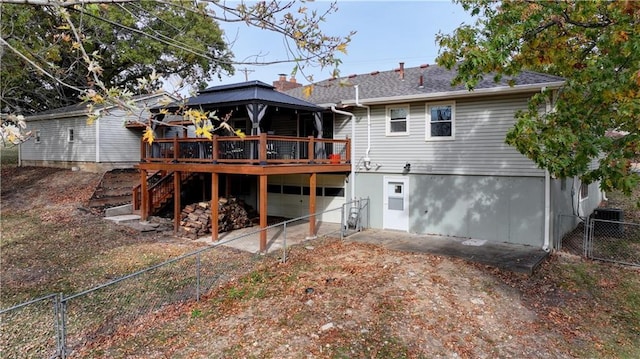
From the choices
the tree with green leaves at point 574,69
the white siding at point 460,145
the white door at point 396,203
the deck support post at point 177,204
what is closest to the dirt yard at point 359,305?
the deck support post at point 177,204

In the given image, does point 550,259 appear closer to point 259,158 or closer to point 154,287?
point 259,158

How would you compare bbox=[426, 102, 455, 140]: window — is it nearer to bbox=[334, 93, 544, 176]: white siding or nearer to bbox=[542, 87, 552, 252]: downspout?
bbox=[334, 93, 544, 176]: white siding

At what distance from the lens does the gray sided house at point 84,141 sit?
19.5m

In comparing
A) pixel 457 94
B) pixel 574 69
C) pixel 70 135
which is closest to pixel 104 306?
pixel 457 94

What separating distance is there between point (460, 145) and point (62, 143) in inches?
826

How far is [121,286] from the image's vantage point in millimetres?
7746

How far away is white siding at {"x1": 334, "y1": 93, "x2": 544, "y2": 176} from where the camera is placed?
34.6ft

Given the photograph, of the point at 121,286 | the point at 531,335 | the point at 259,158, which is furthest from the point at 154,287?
the point at 531,335

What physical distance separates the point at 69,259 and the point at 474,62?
10310 millimetres

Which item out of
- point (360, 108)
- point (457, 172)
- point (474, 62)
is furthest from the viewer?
point (360, 108)

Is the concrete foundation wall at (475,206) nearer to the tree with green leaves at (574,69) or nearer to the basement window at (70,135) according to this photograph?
the tree with green leaves at (574,69)

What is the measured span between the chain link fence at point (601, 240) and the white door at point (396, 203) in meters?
4.29

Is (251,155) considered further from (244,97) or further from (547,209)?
(547,209)

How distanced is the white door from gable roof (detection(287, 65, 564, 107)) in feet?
8.81
